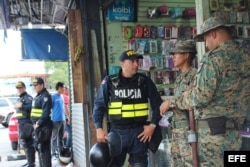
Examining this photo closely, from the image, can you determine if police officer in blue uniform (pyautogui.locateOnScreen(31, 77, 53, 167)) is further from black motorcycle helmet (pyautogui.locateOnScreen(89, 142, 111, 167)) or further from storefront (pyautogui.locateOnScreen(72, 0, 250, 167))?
black motorcycle helmet (pyautogui.locateOnScreen(89, 142, 111, 167))

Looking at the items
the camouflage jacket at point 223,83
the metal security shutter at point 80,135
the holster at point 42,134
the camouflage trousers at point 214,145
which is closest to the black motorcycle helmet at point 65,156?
the metal security shutter at point 80,135

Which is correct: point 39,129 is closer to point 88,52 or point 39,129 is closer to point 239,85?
point 88,52

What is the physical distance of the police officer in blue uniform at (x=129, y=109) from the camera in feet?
13.4

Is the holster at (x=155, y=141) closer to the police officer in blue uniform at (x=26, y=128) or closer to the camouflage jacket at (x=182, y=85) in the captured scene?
the camouflage jacket at (x=182, y=85)

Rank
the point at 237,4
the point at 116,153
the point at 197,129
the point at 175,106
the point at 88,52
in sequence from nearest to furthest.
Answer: the point at 197,129, the point at 175,106, the point at 116,153, the point at 237,4, the point at 88,52

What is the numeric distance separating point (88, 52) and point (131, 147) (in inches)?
105

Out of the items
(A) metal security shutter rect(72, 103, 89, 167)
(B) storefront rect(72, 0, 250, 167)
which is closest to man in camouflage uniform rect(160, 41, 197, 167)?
(B) storefront rect(72, 0, 250, 167)

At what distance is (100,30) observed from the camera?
6387mm

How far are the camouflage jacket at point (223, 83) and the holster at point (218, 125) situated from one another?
0.11ft

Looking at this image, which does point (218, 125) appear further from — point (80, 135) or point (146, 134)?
point (80, 135)

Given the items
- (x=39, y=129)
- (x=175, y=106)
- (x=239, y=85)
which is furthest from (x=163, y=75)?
(x=239, y=85)

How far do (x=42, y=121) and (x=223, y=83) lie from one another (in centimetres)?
450

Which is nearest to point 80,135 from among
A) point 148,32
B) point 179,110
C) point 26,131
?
point 26,131

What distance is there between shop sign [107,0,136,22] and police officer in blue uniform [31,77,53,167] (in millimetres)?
1941
